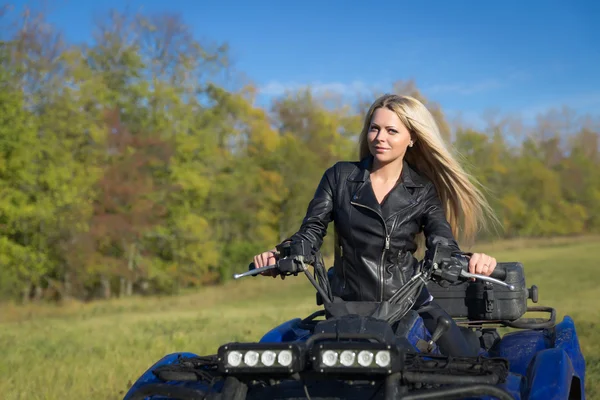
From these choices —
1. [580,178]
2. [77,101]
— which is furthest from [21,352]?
[580,178]

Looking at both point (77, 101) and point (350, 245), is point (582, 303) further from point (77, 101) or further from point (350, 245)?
point (77, 101)

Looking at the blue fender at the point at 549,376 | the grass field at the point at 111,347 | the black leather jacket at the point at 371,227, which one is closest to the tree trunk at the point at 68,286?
the grass field at the point at 111,347

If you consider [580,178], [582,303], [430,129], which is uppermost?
[580,178]

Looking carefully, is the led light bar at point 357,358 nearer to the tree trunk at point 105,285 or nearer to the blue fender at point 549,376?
the blue fender at point 549,376

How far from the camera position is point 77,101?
3616 cm

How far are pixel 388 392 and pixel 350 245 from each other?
1.55 m

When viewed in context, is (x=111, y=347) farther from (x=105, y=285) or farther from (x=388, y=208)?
(x=105, y=285)

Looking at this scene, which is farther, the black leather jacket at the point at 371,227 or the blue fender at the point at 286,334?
the black leather jacket at the point at 371,227

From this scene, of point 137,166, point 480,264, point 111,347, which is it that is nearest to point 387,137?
point 480,264

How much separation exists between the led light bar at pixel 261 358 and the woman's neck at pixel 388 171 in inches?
72.3

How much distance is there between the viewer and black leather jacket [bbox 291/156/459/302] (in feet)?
13.9

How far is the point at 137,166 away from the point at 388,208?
35136mm

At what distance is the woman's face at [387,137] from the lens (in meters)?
4.50

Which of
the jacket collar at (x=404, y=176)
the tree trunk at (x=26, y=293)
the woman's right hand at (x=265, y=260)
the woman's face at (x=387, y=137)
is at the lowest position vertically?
the tree trunk at (x=26, y=293)
